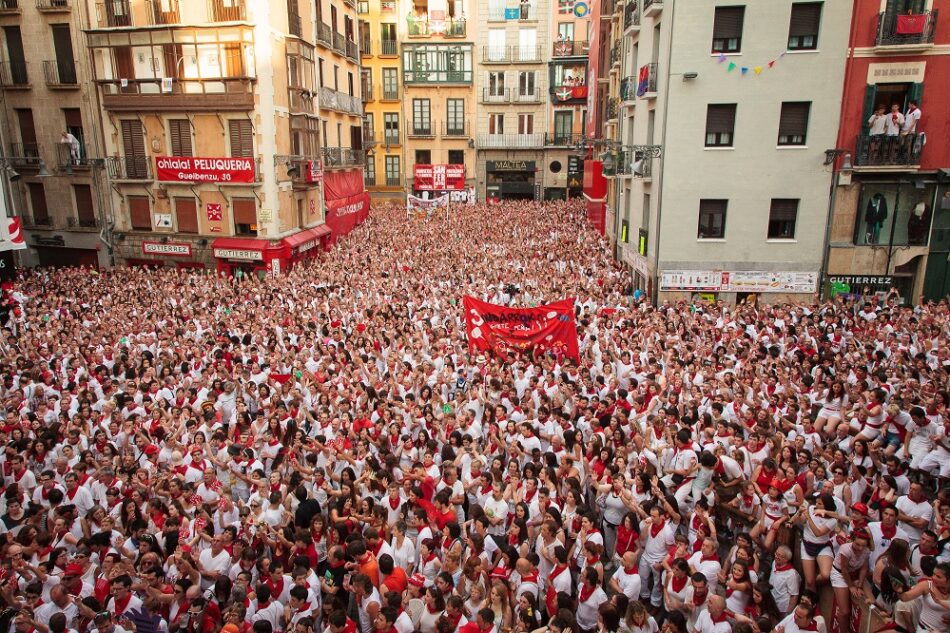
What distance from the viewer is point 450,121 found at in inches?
2021

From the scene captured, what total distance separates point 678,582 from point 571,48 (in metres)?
49.3

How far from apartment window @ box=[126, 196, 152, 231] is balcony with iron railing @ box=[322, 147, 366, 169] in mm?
9111

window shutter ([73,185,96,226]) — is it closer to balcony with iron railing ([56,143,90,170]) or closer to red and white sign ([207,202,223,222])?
balcony with iron railing ([56,143,90,170])

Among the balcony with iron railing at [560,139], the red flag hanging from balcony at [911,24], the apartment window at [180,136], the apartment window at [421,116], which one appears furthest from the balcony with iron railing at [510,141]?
the red flag hanging from balcony at [911,24]

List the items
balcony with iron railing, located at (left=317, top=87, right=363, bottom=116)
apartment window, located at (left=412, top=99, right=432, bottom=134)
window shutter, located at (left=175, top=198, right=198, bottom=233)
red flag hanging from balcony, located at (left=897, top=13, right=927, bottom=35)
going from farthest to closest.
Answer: apartment window, located at (left=412, top=99, right=432, bottom=134) → balcony with iron railing, located at (left=317, top=87, right=363, bottom=116) → window shutter, located at (left=175, top=198, right=198, bottom=233) → red flag hanging from balcony, located at (left=897, top=13, right=927, bottom=35)

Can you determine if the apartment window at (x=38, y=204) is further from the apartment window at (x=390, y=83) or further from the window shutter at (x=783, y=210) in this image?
the window shutter at (x=783, y=210)

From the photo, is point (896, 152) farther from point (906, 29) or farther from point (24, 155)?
point (24, 155)

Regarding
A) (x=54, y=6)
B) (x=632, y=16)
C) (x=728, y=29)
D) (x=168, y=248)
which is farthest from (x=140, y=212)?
(x=728, y=29)

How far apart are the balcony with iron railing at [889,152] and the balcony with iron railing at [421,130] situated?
119 feet

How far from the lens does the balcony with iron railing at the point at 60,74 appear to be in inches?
1112

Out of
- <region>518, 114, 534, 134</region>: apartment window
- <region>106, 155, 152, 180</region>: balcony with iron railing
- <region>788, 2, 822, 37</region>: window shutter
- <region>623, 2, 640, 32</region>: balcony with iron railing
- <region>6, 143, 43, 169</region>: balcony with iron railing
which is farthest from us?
<region>518, 114, 534, 134</region>: apartment window

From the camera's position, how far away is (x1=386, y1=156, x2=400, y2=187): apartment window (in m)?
52.3

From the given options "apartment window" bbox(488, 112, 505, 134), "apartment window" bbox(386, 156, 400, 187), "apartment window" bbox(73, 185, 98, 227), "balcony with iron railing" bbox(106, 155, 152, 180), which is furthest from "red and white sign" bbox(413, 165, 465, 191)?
"apartment window" bbox(73, 185, 98, 227)

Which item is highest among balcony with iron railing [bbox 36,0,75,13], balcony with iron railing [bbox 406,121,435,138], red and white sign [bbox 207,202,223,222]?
balcony with iron railing [bbox 36,0,75,13]
